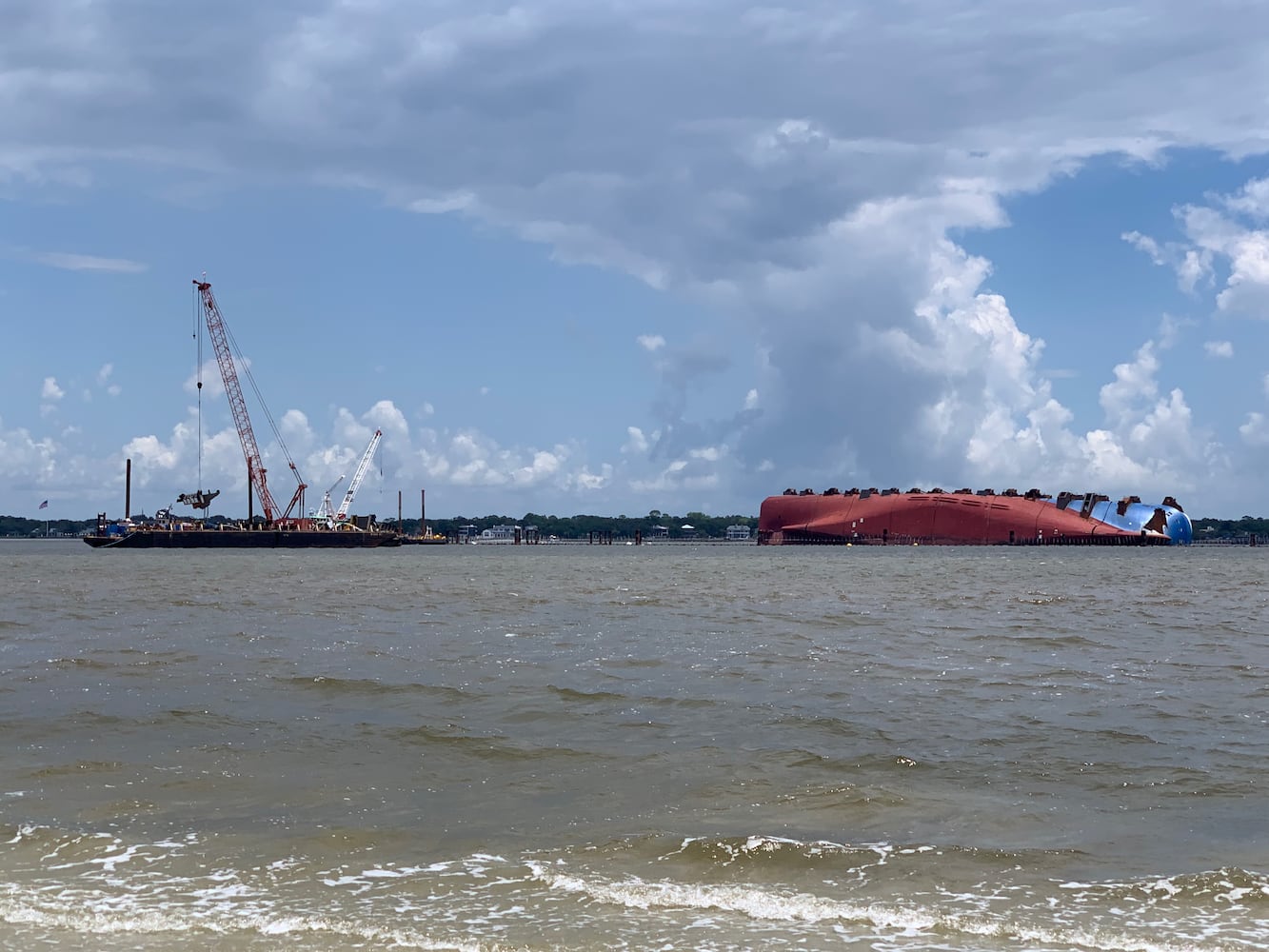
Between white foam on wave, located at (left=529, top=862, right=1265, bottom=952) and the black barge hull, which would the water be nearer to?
white foam on wave, located at (left=529, top=862, right=1265, bottom=952)

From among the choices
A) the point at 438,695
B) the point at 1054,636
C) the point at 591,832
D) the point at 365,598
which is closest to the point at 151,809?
the point at 591,832

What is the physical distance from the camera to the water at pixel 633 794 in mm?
6926

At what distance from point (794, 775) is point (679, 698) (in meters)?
4.77

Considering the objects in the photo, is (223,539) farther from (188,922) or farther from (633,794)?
(188,922)

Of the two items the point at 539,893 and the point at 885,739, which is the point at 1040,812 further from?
the point at 539,893

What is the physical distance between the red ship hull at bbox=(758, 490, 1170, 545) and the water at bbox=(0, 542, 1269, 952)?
132 m

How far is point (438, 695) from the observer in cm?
1572

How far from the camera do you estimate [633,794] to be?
10.2 meters

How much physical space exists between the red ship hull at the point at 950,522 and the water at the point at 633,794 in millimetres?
131750

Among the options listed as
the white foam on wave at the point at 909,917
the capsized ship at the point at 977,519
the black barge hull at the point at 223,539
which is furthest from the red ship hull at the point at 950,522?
the white foam on wave at the point at 909,917

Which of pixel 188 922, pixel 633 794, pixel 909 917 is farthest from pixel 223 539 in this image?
pixel 909 917

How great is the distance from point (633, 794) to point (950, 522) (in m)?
147

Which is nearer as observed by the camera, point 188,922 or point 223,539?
point 188,922

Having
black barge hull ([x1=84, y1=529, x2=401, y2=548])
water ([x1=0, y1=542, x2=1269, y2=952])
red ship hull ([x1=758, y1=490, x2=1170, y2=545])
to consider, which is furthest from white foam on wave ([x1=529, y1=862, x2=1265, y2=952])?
black barge hull ([x1=84, y1=529, x2=401, y2=548])
